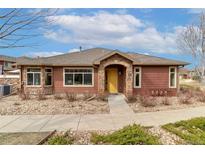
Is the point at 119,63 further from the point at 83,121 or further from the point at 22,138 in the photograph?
the point at 22,138

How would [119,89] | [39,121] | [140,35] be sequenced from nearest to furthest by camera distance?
[39,121] → [140,35] → [119,89]

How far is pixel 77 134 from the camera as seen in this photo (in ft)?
23.9

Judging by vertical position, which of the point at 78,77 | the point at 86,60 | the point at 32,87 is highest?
the point at 86,60

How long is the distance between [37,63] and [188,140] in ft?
51.8

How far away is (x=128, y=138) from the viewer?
6.38 meters

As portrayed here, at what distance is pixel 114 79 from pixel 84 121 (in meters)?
12.3

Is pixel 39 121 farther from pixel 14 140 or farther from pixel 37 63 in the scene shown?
pixel 37 63

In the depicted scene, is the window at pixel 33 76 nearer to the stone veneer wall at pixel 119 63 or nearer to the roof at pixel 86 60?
the roof at pixel 86 60

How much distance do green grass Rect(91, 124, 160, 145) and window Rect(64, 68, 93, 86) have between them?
13.6 m

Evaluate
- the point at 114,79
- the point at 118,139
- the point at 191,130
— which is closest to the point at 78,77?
the point at 114,79

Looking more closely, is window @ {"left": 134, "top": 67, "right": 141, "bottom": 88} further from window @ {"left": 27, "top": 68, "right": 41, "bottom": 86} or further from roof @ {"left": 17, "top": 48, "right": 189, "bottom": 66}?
window @ {"left": 27, "top": 68, "right": 41, "bottom": 86}

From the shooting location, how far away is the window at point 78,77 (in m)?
20.3
